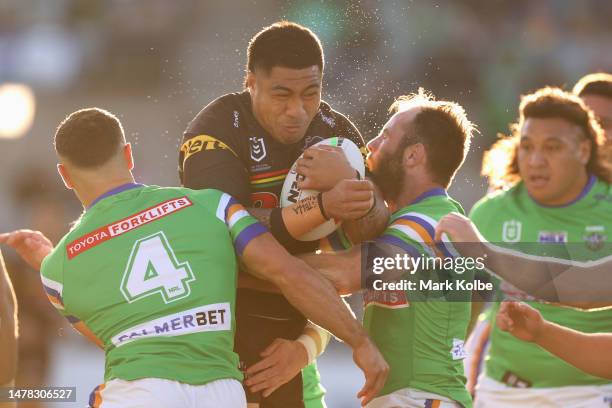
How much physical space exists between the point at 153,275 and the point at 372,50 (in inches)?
387

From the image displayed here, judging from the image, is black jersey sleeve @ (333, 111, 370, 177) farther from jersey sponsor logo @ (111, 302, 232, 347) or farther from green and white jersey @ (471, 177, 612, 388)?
green and white jersey @ (471, 177, 612, 388)

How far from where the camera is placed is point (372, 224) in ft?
16.7

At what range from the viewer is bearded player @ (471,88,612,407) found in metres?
6.55

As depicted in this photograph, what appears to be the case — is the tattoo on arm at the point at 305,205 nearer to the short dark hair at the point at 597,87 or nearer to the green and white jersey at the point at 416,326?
the green and white jersey at the point at 416,326

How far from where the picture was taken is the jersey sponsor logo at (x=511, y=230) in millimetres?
6898

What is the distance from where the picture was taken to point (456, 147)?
17.9 ft

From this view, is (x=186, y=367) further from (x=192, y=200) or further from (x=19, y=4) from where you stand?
(x=19, y=4)

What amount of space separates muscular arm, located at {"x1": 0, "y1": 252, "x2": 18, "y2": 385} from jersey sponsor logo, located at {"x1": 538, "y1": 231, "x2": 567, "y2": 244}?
3139mm

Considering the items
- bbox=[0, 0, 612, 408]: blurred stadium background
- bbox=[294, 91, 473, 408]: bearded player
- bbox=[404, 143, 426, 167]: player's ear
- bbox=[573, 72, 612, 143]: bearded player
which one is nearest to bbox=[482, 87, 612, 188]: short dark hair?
bbox=[573, 72, 612, 143]: bearded player

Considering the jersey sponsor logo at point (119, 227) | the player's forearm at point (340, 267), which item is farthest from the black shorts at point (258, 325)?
the jersey sponsor logo at point (119, 227)

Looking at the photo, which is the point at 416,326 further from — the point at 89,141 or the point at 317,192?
the point at 89,141

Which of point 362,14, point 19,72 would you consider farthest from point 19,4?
point 362,14

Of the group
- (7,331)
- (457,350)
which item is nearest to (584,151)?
(457,350)

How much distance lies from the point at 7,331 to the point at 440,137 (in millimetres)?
2268
